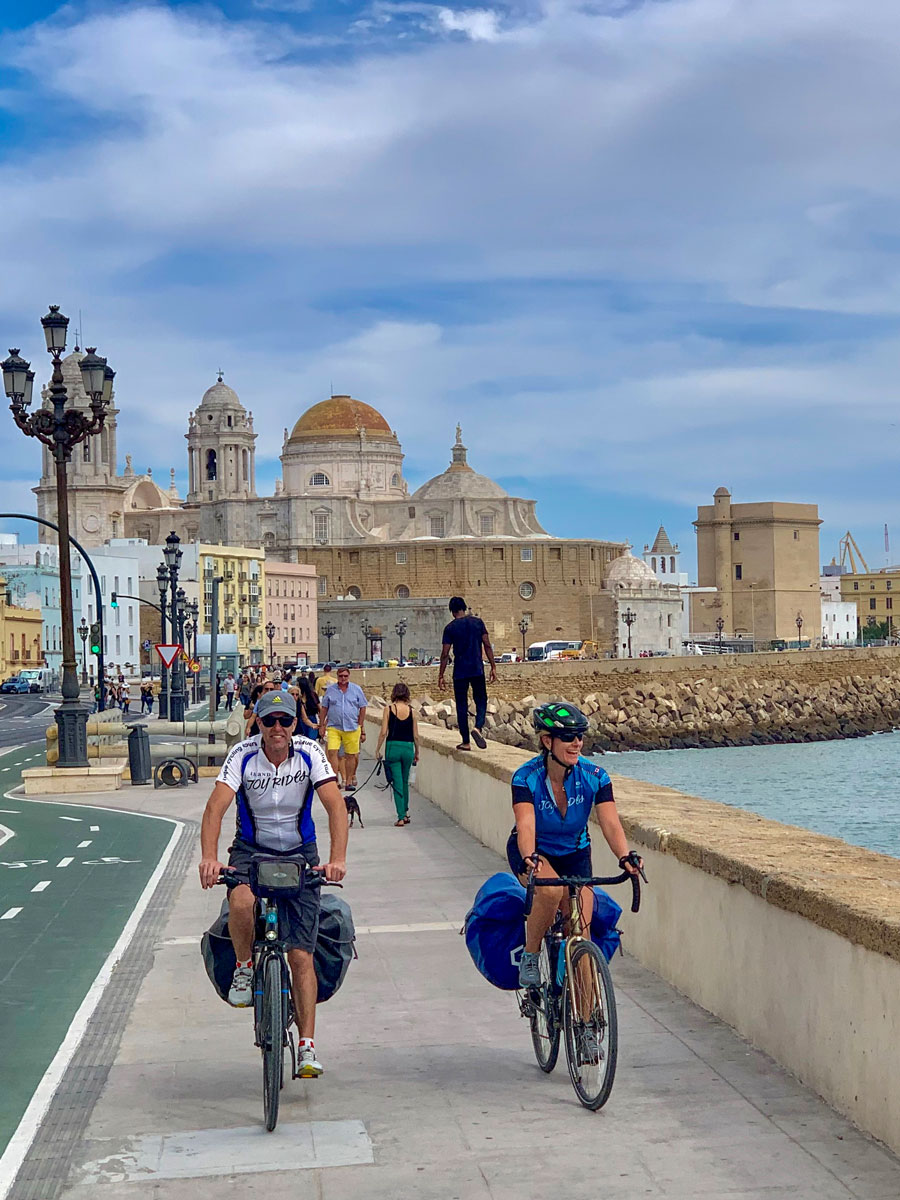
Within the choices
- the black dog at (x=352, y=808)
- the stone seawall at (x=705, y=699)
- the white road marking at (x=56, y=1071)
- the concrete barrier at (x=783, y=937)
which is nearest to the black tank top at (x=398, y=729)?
the black dog at (x=352, y=808)

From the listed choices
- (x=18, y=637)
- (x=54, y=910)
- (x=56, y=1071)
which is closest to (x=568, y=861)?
(x=56, y=1071)

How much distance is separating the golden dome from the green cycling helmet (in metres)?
136

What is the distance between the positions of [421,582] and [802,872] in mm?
122693

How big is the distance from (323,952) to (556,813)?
930 millimetres

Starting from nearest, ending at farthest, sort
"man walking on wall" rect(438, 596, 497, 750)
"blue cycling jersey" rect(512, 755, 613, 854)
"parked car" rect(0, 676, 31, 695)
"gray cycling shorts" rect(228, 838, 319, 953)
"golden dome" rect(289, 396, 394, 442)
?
"gray cycling shorts" rect(228, 838, 319, 953) → "blue cycling jersey" rect(512, 755, 613, 854) → "man walking on wall" rect(438, 596, 497, 750) → "parked car" rect(0, 676, 31, 695) → "golden dome" rect(289, 396, 394, 442)

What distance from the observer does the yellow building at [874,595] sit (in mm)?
160375

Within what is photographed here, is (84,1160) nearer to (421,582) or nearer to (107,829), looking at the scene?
(107,829)

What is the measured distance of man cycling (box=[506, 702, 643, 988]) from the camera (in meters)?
5.77

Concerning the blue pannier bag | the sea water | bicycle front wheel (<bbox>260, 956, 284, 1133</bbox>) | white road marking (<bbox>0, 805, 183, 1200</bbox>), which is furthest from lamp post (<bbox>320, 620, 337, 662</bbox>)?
bicycle front wheel (<bbox>260, 956, 284, 1133</bbox>)

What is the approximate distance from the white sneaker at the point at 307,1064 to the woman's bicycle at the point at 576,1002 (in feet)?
2.50

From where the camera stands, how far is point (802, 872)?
6.00 meters

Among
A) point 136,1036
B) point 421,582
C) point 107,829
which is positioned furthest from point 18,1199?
point 421,582

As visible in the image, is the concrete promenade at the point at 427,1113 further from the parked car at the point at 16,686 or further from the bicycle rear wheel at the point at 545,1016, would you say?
the parked car at the point at 16,686

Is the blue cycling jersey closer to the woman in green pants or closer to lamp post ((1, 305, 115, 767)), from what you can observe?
the woman in green pants
